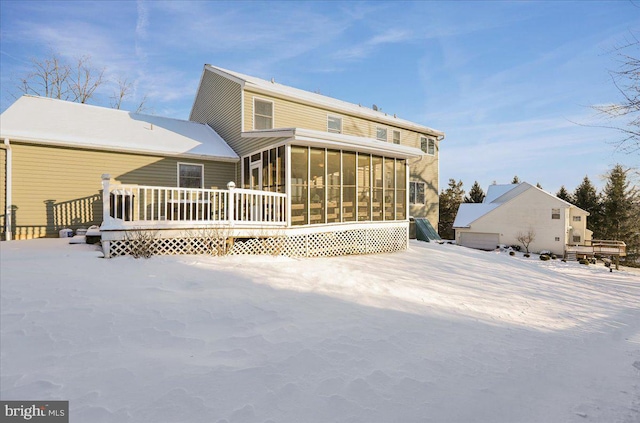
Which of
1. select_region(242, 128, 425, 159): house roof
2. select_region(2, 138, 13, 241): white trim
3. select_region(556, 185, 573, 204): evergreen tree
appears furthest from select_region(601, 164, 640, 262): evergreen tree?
select_region(2, 138, 13, 241): white trim

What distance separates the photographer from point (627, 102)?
5.43 meters

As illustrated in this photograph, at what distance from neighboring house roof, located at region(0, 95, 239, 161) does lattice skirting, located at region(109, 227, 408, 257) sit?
5262 millimetres

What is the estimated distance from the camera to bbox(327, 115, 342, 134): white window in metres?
15.6

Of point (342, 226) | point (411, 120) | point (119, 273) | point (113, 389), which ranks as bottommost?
point (113, 389)

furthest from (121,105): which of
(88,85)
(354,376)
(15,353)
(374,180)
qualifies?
(354,376)

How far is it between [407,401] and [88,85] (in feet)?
89.8

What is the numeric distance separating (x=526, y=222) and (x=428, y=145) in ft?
47.9

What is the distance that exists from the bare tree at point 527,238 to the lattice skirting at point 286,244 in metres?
20.7

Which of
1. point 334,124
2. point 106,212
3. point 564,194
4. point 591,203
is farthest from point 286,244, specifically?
point 564,194

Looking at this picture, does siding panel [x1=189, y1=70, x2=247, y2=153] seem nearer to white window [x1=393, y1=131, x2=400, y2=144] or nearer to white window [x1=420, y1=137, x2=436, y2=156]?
white window [x1=393, y1=131, x2=400, y2=144]

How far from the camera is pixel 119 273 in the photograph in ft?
18.5

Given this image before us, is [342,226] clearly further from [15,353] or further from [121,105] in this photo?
[121,105]

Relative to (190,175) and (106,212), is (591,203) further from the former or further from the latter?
(106,212)

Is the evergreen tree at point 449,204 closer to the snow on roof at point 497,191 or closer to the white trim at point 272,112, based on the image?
the snow on roof at point 497,191
